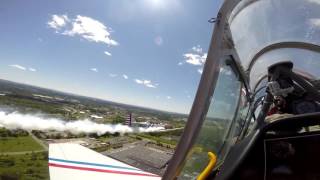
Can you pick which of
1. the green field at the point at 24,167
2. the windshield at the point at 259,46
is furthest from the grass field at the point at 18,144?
the windshield at the point at 259,46

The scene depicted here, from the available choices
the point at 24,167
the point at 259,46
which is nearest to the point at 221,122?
the point at 259,46

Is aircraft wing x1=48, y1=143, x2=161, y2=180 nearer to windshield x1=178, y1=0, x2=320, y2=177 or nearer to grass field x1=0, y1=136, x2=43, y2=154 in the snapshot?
windshield x1=178, y1=0, x2=320, y2=177

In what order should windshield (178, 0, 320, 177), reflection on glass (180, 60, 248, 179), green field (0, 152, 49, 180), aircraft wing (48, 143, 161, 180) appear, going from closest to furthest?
1. reflection on glass (180, 60, 248, 179)
2. windshield (178, 0, 320, 177)
3. aircraft wing (48, 143, 161, 180)
4. green field (0, 152, 49, 180)

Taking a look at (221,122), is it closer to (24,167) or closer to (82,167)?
(82,167)

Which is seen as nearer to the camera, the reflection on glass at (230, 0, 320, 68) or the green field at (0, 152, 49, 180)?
the reflection on glass at (230, 0, 320, 68)

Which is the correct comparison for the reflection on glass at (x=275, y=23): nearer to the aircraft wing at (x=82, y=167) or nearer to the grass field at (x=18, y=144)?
the aircraft wing at (x=82, y=167)

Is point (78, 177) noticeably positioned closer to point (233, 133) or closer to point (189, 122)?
point (233, 133)

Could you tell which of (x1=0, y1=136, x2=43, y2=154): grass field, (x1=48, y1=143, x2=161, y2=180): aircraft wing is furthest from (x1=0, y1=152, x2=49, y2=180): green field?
(x1=48, y1=143, x2=161, y2=180): aircraft wing
